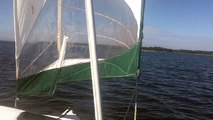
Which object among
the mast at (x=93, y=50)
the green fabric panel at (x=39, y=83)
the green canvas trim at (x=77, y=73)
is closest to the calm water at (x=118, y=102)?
the green fabric panel at (x=39, y=83)

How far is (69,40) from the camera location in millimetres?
6965

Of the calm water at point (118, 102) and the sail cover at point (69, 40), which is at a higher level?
the sail cover at point (69, 40)

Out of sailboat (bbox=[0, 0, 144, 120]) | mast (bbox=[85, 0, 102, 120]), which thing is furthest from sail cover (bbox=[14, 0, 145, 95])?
mast (bbox=[85, 0, 102, 120])

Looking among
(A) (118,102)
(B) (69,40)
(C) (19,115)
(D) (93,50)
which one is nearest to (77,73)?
(B) (69,40)

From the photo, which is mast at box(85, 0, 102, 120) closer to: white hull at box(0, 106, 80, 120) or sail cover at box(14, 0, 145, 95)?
sail cover at box(14, 0, 145, 95)

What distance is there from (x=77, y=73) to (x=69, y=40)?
2.97ft

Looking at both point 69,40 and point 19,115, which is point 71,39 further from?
point 19,115

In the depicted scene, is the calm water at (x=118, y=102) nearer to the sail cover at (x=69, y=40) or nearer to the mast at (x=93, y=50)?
the sail cover at (x=69, y=40)

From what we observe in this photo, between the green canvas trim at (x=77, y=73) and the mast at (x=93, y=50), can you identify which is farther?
the green canvas trim at (x=77, y=73)

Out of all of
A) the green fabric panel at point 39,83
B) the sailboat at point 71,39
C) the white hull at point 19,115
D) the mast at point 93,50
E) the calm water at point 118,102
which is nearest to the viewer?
the mast at point 93,50

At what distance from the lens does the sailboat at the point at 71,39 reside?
676 centimetres

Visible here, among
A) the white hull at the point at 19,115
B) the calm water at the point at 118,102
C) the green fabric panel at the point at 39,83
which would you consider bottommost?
the calm water at the point at 118,102

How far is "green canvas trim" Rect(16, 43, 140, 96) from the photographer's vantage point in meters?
6.81

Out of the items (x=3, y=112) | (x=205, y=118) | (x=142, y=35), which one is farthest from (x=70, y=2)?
(x=205, y=118)
